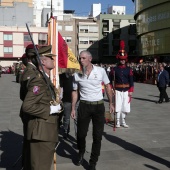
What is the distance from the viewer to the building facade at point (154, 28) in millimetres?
44875

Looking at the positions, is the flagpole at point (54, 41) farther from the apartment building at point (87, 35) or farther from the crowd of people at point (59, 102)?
the apartment building at point (87, 35)

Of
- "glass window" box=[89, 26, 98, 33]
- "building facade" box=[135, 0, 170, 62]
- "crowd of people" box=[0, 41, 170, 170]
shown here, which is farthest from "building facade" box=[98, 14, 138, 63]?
"crowd of people" box=[0, 41, 170, 170]

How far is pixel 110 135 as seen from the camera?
8156 millimetres

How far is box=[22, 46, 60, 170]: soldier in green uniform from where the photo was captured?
148 inches

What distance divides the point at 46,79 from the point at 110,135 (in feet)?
14.7

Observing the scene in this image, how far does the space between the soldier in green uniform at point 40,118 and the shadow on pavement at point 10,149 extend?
1.85m

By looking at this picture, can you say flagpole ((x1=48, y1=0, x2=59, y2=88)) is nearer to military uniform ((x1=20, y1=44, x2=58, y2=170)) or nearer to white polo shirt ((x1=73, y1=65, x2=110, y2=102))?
white polo shirt ((x1=73, y1=65, x2=110, y2=102))

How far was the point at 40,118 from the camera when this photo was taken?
389 cm

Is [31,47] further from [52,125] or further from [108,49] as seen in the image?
[108,49]

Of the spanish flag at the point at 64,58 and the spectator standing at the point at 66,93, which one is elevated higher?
the spanish flag at the point at 64,58

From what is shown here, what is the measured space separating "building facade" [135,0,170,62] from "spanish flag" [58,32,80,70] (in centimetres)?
3955

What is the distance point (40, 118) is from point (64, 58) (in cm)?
265

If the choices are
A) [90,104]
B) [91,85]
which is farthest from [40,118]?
[91,85]

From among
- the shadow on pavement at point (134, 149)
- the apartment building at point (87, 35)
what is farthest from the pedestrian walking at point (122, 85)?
the apartment building at point (87, 35)
